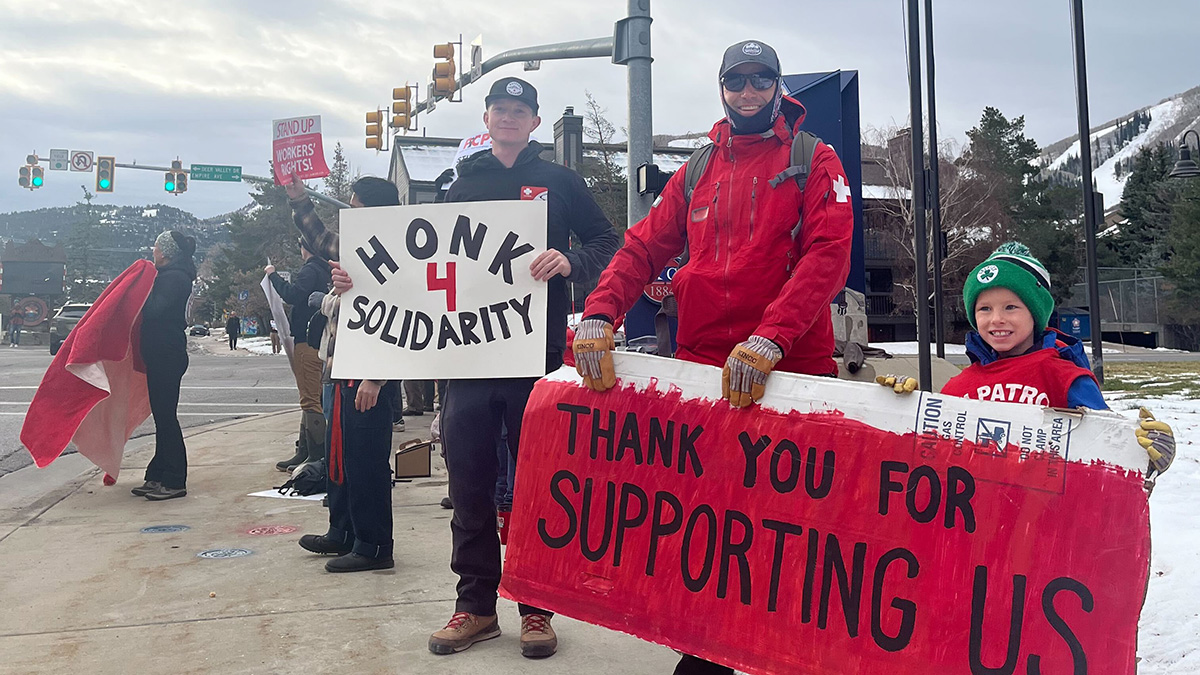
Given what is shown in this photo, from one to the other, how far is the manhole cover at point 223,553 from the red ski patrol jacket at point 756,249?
3.03 m

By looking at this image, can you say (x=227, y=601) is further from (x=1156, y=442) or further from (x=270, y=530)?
(x=1156, y=442)

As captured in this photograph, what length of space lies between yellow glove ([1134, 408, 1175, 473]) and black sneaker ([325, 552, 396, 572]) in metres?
3.48

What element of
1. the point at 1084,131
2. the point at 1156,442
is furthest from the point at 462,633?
the point at 1084,131

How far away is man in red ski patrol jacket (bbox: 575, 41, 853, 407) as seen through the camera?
2693mm

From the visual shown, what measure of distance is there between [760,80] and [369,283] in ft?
5.93

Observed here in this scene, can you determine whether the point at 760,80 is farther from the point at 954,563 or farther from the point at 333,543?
the point at 333,543

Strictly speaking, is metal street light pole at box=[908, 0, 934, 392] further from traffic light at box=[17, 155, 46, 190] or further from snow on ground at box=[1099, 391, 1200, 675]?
traffic light at box=[17, 155, 46, 190]

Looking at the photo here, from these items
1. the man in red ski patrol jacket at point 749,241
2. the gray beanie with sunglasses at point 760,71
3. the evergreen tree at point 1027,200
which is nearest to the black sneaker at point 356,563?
the man in red ski patrol jacket at point 749,241

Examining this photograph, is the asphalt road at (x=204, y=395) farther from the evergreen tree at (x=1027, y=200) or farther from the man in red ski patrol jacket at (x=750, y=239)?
the evergreen tree at (x=1027, y=200)

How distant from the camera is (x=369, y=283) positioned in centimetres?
382

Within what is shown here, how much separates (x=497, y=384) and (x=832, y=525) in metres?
1.50

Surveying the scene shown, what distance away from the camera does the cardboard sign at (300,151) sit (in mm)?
5266

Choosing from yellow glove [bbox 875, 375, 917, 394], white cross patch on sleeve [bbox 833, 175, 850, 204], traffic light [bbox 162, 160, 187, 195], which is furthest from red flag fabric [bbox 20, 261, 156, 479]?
traffic light [bbox 162, 160, 187, 195]

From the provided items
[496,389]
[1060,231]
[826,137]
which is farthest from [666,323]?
[1060,231]
